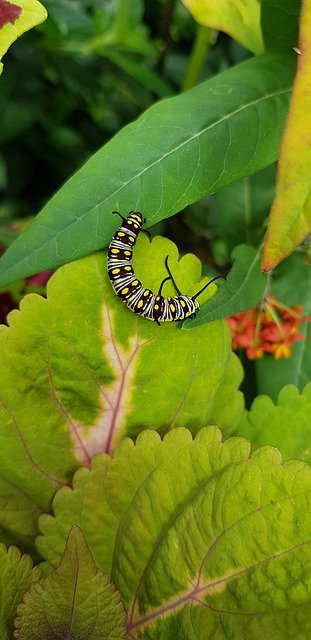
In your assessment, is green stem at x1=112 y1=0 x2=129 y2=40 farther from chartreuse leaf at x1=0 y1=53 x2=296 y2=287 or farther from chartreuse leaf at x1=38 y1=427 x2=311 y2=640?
chartreuse leaf at x1=38 y1=427 x2=311 y2=640

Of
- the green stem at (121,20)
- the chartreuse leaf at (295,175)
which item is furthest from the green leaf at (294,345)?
the green stem at (121,20)

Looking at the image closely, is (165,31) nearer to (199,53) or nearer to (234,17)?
(199,53)

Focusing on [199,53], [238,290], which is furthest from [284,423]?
[199,53]

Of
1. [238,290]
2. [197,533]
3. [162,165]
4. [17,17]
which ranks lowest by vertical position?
[197,533]

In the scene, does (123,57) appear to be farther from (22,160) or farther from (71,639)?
(71,639)

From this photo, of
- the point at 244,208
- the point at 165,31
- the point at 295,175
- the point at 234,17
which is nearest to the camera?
the point at 295,175

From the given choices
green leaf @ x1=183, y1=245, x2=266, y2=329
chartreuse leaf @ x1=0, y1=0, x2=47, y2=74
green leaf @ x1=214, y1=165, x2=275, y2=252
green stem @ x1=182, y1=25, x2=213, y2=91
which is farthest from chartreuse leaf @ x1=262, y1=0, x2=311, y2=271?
green stem @ x1=182, y1=25, x2=213, y2=91
